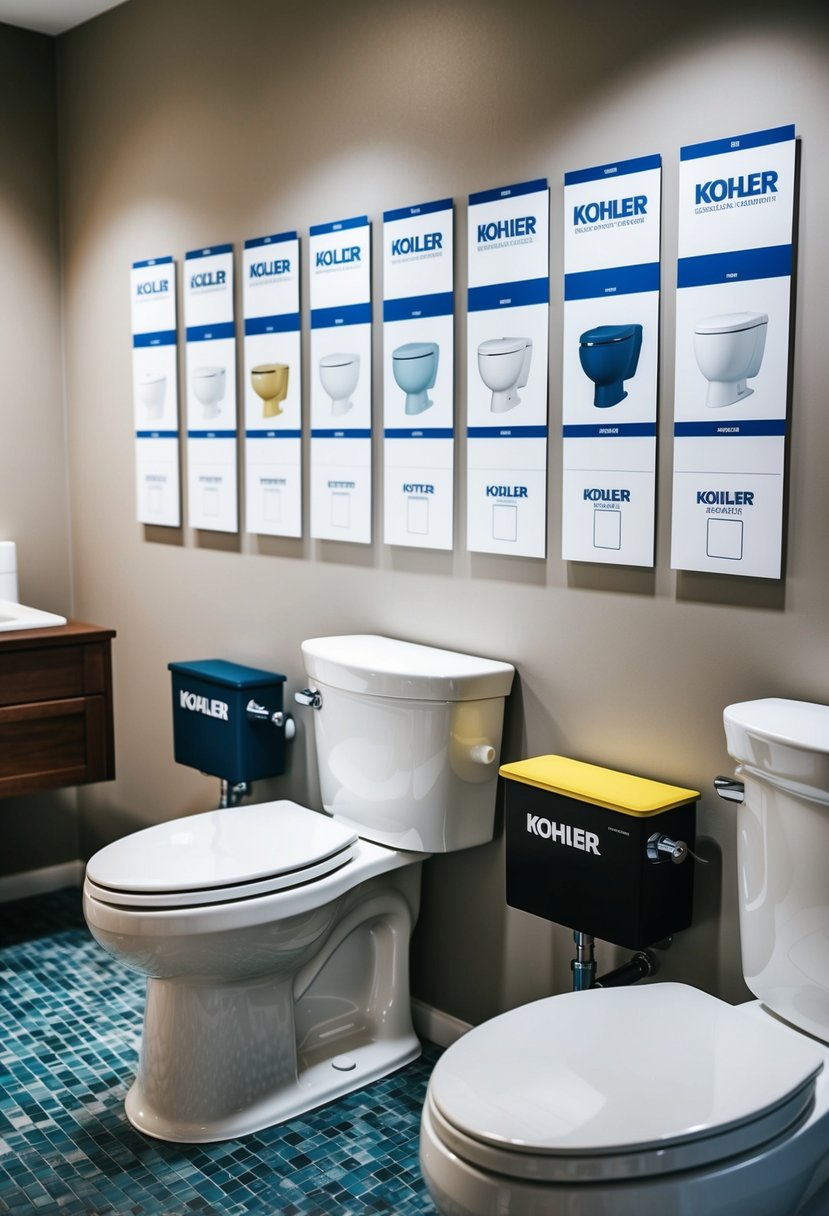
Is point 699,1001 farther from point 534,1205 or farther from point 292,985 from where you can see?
point 292,985

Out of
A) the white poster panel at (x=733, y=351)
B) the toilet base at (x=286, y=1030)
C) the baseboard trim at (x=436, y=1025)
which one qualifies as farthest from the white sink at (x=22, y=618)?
the white poster panel at (x=733, y=351)

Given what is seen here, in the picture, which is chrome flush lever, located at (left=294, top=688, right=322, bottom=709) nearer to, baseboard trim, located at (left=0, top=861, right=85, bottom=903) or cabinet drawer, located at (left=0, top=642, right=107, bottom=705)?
cabinet drawer, located at (left=0, top=642, right=107, bottom=705)

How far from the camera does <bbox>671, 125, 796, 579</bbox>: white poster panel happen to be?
180 cm

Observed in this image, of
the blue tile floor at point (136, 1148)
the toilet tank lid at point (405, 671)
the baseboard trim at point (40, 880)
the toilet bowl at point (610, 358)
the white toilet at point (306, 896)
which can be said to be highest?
the toilet bowl at point (610, 358)

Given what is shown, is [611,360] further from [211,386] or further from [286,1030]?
[286,1030]

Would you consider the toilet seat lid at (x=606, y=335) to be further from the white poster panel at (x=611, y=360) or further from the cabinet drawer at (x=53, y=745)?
the cabinet drawer at (x=53, y=745)

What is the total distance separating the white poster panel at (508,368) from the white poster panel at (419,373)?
0.21 feet

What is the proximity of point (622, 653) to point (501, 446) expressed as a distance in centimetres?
47

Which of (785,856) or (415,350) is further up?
(415,350)

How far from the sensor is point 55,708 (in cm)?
291

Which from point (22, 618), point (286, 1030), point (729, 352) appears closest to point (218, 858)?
point (286, 1030)

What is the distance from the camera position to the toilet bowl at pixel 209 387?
296 cm

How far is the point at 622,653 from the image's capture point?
2102 mm

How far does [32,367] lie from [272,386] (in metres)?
1.00
